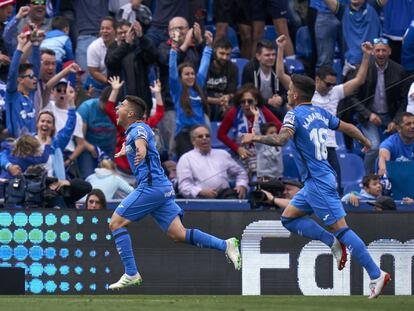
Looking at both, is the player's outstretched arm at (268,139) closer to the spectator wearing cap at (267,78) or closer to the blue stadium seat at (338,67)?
the spectator wearing cap at (267,78)

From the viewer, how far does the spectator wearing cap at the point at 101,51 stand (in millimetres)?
18062

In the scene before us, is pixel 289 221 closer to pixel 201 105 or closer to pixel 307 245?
pixel 307 245

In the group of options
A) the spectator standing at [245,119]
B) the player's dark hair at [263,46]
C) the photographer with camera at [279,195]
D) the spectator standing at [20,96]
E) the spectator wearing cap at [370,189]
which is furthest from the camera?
the player's dark hair at [263,46]

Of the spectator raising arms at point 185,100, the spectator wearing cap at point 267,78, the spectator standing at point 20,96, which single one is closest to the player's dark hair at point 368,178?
the spectator wearing cap at point 267,78

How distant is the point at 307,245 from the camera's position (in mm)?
14891

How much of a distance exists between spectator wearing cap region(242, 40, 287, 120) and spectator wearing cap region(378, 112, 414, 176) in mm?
1890

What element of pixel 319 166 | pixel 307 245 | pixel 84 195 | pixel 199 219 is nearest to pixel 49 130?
pixel 84 195

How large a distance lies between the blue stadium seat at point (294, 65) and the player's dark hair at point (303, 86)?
6.32 m

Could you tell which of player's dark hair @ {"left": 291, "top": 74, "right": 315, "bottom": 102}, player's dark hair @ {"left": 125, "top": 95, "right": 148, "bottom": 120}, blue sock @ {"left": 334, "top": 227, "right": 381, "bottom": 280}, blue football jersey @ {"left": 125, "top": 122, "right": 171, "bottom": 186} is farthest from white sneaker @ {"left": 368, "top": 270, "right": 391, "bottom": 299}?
player's dark hair @ {"left": 125, "top": 95, "right": 148, "bottom": 120}

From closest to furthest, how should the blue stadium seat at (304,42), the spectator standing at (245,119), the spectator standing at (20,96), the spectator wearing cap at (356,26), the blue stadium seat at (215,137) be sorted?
1. the spectator standing at (20,96)
2. the spectator standing at (245,119)
3. the blue stadium seat at (215,137)
4. the spectator wearing cap at (356,26)
5. the blue stadium seat at (304,42)

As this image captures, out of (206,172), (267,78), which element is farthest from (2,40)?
(267,78)

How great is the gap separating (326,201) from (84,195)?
4128mm

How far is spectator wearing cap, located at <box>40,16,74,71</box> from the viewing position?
18.2m

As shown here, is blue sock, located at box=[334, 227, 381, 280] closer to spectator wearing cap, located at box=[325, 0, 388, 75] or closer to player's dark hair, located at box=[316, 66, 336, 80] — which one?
player's dark hair, located at box=[316, 66, 336, 80]
